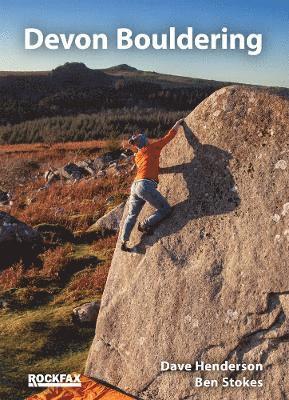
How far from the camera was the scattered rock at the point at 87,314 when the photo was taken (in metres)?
12.6

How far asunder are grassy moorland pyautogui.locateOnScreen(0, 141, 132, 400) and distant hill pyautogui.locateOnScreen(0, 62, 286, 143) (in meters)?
26.0

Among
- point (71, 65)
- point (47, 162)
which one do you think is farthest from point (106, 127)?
point (71, 65)

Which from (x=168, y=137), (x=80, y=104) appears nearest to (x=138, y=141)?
(x=168, y=137)

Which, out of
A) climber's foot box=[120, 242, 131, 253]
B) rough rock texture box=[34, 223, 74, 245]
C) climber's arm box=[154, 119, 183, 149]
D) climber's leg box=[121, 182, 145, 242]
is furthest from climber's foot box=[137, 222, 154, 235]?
rough rock texture box=[34, 223, 74, 245]

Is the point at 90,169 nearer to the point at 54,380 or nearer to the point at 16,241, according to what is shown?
the point at 16,241

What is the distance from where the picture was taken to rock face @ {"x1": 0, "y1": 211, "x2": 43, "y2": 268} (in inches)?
659

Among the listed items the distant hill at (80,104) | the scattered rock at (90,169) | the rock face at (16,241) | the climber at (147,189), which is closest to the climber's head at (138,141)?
the climber at (147,189)

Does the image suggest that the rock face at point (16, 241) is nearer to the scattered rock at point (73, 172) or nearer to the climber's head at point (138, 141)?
the climber's head at point (138, 141)

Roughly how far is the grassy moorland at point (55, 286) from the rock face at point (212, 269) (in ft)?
4.51

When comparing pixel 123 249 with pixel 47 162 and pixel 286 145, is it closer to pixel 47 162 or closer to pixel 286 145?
pixel 286 145

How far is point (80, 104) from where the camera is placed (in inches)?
3509

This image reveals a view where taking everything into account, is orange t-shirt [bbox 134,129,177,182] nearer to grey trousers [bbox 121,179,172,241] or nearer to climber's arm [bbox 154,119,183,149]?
climber's arm [bbox 154,119,183,149]

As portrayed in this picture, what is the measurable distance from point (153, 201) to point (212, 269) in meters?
1.58

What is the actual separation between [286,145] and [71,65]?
122 meters
